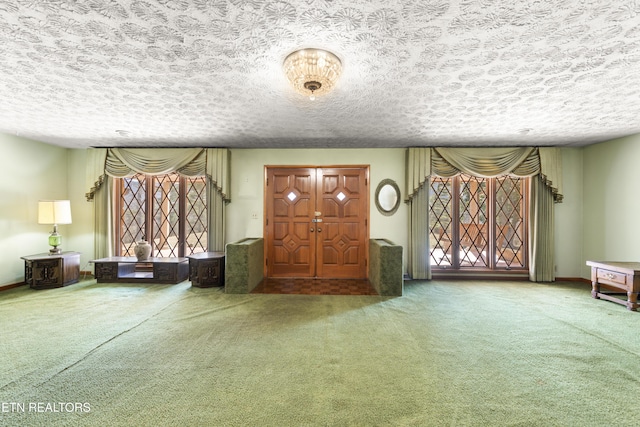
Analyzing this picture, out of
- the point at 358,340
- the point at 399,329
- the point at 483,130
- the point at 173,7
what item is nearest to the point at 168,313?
the point at 358,340

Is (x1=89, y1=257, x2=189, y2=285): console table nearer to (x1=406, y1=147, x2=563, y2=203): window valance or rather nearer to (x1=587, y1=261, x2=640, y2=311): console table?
(x1=406, y1=147, x2=563, y2=203): window valance

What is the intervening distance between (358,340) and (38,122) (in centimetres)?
437

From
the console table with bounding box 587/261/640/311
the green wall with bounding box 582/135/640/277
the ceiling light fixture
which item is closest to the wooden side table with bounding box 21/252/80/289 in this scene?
the ceiling light fixture

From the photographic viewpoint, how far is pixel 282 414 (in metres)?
1.50

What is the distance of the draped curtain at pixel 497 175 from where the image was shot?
438cm

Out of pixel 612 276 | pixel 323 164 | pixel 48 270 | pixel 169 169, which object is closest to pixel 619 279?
pixel 612 276

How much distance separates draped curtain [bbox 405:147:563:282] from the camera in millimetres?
4375

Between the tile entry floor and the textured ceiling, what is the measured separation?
218cm

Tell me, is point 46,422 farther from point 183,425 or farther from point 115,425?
point 183,425

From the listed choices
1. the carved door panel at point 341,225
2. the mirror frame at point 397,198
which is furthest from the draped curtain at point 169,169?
the mirror frame at point 397,198

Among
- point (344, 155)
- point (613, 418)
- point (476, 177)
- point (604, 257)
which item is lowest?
point (613, 418)

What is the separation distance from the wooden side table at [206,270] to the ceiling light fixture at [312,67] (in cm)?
289

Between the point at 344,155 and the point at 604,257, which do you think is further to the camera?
the point at 344,155

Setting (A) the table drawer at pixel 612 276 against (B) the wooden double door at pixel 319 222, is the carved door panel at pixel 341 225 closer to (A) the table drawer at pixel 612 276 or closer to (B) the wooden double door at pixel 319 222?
(B) the wooden double door at pixel 319 222
